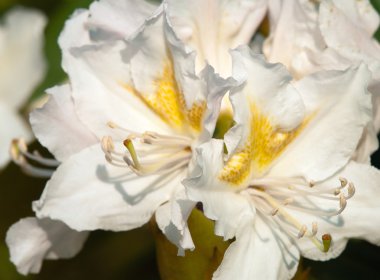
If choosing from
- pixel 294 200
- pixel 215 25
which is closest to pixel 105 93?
pixel 215 25

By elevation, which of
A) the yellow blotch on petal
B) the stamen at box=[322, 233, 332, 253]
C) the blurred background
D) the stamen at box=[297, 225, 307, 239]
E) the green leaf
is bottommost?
the blurred background

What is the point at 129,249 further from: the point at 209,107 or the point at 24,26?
the point at 209,107

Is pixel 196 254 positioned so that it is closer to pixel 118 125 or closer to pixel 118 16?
pixel 118 125

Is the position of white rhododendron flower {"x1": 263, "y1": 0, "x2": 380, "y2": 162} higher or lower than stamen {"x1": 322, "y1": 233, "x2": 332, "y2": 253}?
higher

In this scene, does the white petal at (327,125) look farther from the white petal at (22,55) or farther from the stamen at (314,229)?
the white petal at (22,55)

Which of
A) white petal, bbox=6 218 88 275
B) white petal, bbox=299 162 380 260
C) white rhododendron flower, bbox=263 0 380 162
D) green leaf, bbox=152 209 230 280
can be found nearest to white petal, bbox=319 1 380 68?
white rhododendron flower, bbox=263 0 380 162

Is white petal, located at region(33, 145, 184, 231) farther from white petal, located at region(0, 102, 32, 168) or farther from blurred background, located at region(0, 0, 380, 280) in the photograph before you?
blurred background, located at region(0, 0, 380, 280)
